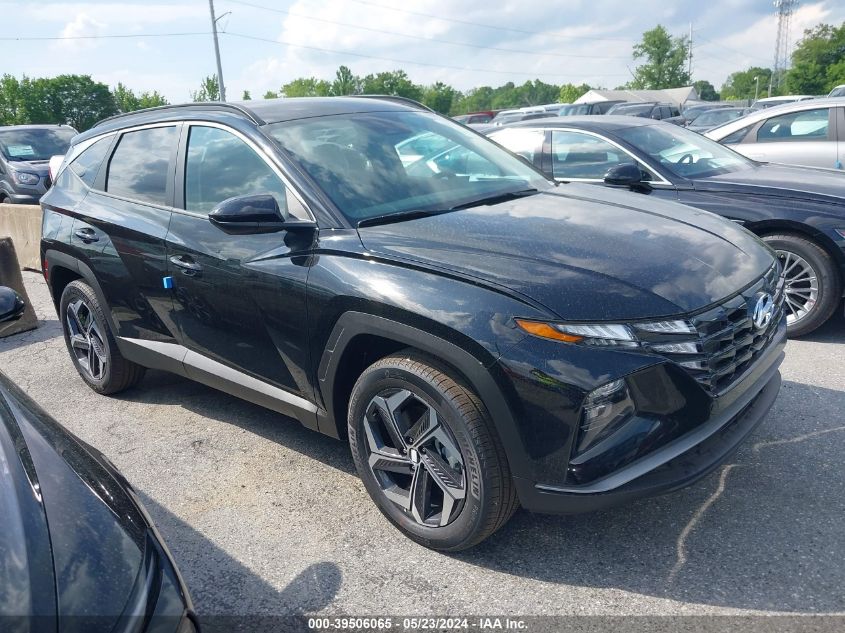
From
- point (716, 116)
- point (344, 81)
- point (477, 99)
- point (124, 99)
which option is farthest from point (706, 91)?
point (716, 116)

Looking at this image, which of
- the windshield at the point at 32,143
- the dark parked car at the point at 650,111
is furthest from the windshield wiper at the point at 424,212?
the dark parked car at the point at 650,111

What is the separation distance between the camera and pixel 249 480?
3562 mm

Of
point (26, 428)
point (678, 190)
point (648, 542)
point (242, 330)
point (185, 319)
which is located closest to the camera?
point (26, 428)

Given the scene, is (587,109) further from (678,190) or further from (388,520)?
(388,520)

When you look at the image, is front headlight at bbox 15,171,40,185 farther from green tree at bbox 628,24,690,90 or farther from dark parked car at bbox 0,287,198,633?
green tree at bbox 628,24,690,90

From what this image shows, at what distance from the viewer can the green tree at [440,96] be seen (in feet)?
355

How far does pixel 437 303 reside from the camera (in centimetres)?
260

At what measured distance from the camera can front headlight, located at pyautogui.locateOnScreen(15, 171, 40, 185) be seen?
12219 mm

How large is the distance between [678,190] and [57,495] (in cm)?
484

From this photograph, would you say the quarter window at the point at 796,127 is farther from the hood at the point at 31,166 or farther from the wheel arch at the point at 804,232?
the hood at the point at 31,166

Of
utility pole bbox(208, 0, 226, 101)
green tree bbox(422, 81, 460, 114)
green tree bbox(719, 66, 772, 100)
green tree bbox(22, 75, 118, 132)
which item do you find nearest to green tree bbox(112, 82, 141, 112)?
green tree bbox(22, 75, 118, 132)

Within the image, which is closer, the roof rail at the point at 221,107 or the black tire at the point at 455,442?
the black tire at the point at 455,442

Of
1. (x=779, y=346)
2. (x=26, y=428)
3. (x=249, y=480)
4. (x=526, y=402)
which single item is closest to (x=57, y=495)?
(x=26, y=428)

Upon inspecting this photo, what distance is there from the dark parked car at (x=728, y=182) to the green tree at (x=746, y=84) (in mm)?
115310
